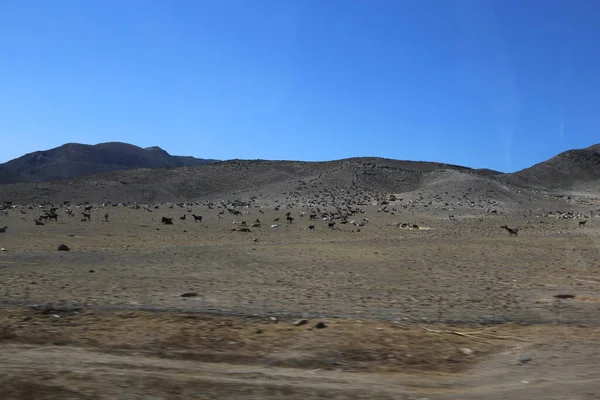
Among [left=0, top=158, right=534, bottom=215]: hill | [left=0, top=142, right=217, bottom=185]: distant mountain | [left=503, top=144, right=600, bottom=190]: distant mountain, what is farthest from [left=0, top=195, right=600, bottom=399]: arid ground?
[left=0, top=142, right=217, bottom=185]: distant mountain

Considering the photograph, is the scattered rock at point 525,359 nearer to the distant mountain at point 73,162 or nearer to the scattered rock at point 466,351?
the scattered rock at point 466,351

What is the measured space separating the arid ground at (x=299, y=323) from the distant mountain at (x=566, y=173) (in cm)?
7645

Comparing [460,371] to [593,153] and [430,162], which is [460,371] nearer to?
[430,162]

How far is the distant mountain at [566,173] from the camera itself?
9050 cm

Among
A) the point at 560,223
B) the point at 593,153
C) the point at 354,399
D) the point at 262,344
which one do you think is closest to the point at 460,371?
the point at 354,399

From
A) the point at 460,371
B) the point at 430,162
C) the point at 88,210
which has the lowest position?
the point at 460,371

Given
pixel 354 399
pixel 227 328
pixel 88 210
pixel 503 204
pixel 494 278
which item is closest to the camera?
pixel 354 399

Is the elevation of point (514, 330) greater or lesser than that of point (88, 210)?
lesser

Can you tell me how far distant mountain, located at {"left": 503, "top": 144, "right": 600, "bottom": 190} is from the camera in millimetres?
90500

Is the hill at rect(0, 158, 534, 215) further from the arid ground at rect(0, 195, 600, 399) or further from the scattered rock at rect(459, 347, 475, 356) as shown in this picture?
the scattered rock at rect(459, 347, 475, 356)

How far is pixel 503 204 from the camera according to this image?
52219 mm

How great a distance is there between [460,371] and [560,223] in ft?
108

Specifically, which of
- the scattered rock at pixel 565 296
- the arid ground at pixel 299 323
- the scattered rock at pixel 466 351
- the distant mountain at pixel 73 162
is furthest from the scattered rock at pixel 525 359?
the distant mountain at pixel 73 162

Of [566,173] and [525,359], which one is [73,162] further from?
[525,359]
